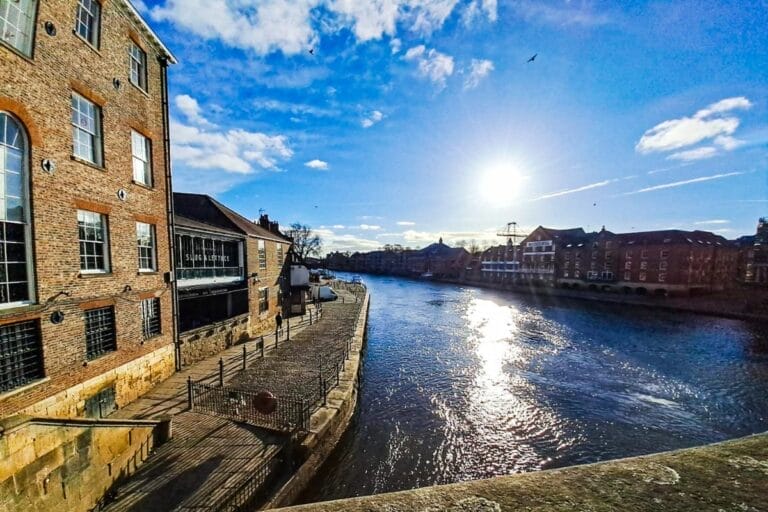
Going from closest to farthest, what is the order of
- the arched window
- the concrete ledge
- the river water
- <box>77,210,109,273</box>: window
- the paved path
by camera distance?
1. the concrete ledge
2. the paved path
3. the arched window
4. <box>77,210,109,273</box>: window
5. the river water

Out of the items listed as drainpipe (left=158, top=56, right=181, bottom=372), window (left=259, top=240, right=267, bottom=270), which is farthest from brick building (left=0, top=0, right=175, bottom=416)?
window (left=259, top=240, right=267, bottom=270)

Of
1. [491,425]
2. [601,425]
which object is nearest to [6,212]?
[491,425]

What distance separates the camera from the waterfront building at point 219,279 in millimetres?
14828

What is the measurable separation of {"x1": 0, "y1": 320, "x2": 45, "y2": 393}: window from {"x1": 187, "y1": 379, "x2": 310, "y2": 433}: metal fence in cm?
356

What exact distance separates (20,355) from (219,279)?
31.6ft

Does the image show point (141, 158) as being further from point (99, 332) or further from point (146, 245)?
point (99, 332)

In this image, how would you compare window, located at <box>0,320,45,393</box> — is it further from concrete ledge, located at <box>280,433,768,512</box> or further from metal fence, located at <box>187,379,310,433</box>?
concrete ledge, located at <box>280,433,768,512</box>

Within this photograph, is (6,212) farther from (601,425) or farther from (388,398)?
(601,425)

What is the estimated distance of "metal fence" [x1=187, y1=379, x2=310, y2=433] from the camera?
9.16m

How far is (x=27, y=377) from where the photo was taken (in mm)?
7488

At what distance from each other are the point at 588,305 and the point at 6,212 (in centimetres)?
5372

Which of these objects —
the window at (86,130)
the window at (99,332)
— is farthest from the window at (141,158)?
the window at (99,332)

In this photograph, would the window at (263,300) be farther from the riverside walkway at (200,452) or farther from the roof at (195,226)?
the riverside walkway at (200,452)

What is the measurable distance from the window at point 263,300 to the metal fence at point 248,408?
10558 millimetres
